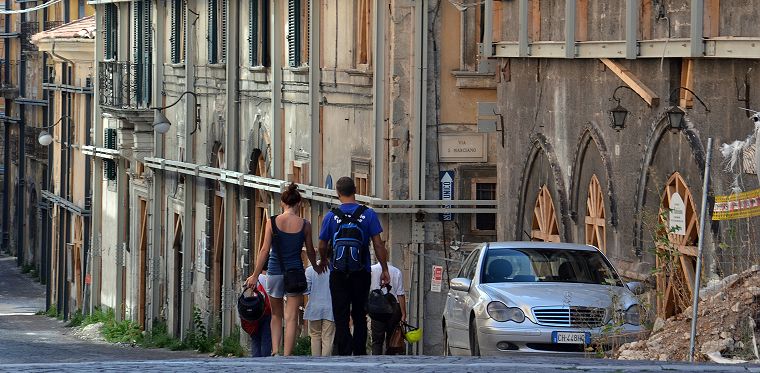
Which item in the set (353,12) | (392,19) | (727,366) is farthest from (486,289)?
(353,12)

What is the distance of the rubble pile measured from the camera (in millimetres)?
14914

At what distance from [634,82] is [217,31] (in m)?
16.5

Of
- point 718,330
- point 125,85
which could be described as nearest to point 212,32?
point 125,85

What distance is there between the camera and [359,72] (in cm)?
2759

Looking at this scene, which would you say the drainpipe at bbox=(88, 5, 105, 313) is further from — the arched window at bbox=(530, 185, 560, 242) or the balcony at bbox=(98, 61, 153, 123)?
the arched window at bbox=(530, 185, 560, 242)

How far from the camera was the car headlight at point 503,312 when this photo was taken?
17484 millimetres

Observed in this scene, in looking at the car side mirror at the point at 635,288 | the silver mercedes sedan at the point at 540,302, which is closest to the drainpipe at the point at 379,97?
the silver mercedes sedan at the point at 540,302

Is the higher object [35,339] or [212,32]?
[212,32]

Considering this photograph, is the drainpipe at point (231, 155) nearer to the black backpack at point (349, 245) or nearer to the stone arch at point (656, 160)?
the stone arch at point (656, 160)

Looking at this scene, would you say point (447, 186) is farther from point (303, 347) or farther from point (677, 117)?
point (677, 117)

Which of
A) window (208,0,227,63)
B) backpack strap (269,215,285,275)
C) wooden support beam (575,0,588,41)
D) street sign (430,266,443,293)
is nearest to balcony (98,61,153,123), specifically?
window (208,0,227,63)

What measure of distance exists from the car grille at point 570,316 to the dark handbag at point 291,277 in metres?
→ 2.14

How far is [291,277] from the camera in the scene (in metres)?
17.9

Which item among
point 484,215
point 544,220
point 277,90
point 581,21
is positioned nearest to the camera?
point 581,21
